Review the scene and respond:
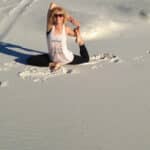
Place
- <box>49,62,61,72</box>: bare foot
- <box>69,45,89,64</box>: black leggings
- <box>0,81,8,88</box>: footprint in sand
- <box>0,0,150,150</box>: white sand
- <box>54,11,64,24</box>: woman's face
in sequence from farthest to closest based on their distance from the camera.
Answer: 1. <box>69,45,89,64</box>: black leggings
2. <box>49,62,61,72</box>: bare foot
3. <box>54,11,64,24</box>: woman's face
4. <box>0,81,8,88</box>: footprint in sand
5. <box>0,0,150,150</box>: white sand

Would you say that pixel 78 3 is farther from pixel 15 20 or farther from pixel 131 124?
pixel 131 124

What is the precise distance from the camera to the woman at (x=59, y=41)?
19.8ft

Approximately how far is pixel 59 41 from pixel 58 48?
2.9 inches

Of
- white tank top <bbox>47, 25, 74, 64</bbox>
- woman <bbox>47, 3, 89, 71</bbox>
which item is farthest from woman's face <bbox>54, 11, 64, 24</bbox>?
white tank top <bbox>47, 25, 74, 64</bbox>

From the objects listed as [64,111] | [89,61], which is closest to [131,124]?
[64,111]

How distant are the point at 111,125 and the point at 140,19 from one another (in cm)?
276

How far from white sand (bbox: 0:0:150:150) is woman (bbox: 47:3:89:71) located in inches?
3.7

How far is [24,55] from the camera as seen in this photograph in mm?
6562

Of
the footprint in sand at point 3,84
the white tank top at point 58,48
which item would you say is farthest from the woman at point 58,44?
the footprint in sand at point 3,84

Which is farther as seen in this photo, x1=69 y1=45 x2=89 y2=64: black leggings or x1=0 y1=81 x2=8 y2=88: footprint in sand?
x1=69 y1=45 x2=89 y2=64: black leggings

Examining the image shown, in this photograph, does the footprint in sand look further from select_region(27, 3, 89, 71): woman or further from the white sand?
select_region(27, 3, 89, 71): woman

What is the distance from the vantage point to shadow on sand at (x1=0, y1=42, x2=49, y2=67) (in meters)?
6.22

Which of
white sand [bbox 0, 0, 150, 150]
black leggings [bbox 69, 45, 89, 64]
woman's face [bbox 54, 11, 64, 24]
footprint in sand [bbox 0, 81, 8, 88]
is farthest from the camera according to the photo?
black leggings [bbox 69, 45, 89, 64]

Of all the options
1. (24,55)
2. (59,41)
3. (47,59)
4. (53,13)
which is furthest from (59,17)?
(24,55)
